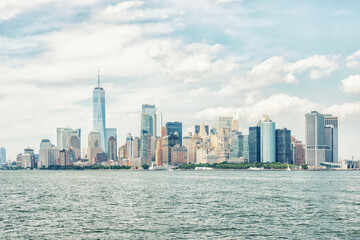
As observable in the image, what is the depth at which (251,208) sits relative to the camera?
267 ft

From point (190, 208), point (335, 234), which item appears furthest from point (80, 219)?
point (335, 234)

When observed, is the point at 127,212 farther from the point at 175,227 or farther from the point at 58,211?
the point at 175,227

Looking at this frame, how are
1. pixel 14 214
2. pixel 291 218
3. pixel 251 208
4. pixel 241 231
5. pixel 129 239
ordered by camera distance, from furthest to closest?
pixel 251 208 < pixel 14 214 < pixel 291 218 < pixel 241 231 < pixel 129 239

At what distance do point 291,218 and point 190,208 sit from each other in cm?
1965

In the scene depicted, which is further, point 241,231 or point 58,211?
point 58,211

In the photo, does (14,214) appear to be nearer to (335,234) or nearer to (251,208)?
(251,208)

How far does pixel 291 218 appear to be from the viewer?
68438 millimetres

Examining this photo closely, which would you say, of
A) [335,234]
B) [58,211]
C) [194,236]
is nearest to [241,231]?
[194,236]

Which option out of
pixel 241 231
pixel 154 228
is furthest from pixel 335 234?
pixel 154 228

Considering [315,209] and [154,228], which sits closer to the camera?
[154,228]

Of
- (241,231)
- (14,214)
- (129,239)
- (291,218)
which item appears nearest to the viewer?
(129,239)

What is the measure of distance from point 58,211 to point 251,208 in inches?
1286


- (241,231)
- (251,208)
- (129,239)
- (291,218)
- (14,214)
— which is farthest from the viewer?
(251,208)

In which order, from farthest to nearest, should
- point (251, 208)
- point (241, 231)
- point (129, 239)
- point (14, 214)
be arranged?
point (251, 208) < point (14, 214) < point (241, 231) < point (129, 239)
